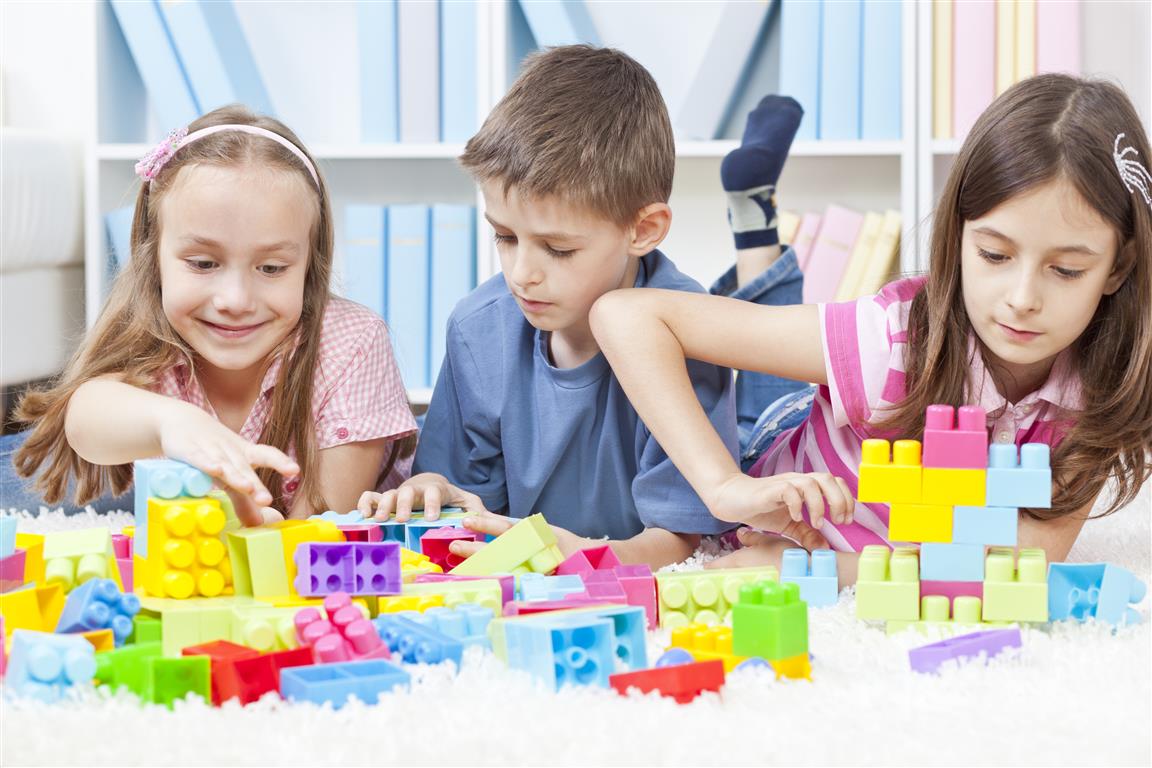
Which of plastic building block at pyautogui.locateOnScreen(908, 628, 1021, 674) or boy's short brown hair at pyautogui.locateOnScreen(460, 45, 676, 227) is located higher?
boy's short brown hair at pyautogui.locateOnScreen(460, 45, 676, 227)

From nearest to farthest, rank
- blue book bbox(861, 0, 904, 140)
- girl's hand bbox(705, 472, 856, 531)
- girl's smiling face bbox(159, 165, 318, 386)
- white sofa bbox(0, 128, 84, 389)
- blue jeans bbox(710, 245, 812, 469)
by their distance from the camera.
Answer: girl's hand bbox(705, 472, 856, 531) < girl's smiling face bbox(159, 165, 318, 386) < blue jeans bbox(710, 245, 812, 469) < white sofa bbox(0, 128, 84, 389) < blue book bbox(861, 0, 904, 140)

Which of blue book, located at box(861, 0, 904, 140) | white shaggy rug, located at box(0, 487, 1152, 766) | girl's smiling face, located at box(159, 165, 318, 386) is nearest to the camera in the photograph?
white shaggy rug, located at box(0, 487, 1152, 766)

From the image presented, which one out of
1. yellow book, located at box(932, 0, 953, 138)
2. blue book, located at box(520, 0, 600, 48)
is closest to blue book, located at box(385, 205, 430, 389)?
blue book, located at box(520, 0, 600, 48)

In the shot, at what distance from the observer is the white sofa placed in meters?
2.03

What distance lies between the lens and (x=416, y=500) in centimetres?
126

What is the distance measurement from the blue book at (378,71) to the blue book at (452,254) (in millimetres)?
171

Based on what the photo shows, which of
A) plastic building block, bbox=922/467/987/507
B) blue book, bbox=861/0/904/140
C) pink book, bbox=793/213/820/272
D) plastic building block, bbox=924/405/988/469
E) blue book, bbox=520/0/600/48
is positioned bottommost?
plastic building block, bbox=922/467/987/507

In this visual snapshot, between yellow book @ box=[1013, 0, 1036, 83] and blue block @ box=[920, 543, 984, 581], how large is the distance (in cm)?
144

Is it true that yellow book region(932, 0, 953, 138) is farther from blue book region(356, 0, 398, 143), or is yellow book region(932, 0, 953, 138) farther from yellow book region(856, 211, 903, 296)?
blue book region(356, 0, 398, 143)

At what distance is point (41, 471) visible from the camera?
1487mm

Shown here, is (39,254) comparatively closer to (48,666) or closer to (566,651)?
(48,666)

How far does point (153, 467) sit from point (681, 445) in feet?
1.54

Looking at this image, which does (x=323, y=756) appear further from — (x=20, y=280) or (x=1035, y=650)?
(x=20, y=280)

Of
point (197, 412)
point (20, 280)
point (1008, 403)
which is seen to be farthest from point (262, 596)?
point (20, 280)
